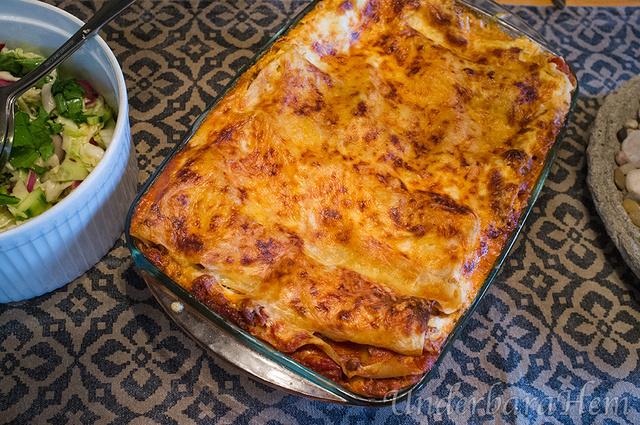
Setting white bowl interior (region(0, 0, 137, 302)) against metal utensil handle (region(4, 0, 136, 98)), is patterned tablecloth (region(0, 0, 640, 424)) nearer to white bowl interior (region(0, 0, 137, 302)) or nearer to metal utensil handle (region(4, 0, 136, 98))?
white bowl interior (region(0, 0, 137, 302))

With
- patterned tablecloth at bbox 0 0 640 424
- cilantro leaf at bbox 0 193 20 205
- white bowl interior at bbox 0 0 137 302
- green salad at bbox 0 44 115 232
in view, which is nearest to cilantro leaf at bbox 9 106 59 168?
green salad at bbox 0 44 115 232

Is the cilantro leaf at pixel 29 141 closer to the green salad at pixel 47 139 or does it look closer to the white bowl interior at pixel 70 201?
the green salad at pixel 47 139

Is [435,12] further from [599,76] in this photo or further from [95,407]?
[95,407]

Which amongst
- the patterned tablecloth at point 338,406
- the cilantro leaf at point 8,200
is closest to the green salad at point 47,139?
the cilantro leaf at point 8,200

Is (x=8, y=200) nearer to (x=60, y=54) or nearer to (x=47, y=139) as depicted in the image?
(x=47, y=139)

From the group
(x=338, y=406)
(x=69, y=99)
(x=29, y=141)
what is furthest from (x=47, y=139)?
(x=338, y=406)

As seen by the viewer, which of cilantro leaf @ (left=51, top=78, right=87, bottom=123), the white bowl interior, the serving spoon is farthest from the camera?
cilantro leaf @ (left=51, top=78, right=87, bottom=123)

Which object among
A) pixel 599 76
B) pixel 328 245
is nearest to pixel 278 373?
pixel 328 245
